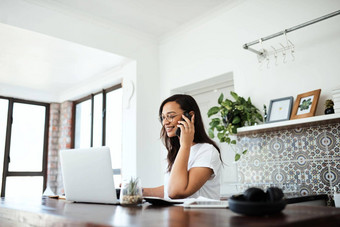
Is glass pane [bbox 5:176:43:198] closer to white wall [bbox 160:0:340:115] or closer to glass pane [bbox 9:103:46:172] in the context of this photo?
glass pane [bbox 9:103:46:172]

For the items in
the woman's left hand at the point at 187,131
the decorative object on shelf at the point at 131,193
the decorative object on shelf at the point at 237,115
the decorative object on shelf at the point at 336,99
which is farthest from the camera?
the decorative object on shelf at the point at 237,115

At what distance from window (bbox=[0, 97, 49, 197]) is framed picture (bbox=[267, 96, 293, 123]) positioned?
14.2ft

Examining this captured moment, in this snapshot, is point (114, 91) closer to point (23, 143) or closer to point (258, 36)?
point (23, 143)

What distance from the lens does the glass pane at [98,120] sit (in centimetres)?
498

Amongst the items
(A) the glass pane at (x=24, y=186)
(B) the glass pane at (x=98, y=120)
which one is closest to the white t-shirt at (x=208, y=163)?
(B) the glass pane at (x=98, y=120)

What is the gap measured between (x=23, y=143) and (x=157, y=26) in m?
3.25

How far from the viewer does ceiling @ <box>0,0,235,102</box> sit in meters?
3.34

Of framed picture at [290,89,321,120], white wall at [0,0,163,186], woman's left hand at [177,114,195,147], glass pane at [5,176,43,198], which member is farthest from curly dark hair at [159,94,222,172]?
glass pane at [5,176,43,198]

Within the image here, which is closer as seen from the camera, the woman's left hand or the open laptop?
the open laptop

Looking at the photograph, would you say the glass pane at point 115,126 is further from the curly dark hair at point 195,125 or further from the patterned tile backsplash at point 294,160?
the curly dark hair at point 195,125

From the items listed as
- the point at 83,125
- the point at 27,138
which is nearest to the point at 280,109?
the point at 83,125

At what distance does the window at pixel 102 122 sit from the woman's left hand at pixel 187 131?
3.10 m

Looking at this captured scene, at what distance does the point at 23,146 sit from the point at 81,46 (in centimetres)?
272

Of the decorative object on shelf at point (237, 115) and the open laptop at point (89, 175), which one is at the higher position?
the decorative object on shelf at point (237, 115)
